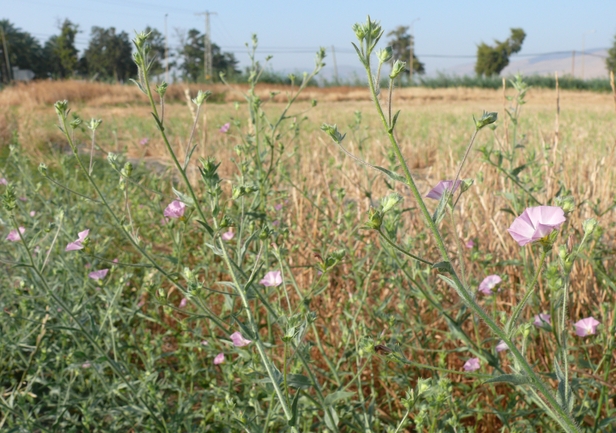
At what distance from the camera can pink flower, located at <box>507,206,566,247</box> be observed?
775mm

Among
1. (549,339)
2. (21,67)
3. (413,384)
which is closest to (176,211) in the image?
(413,384)

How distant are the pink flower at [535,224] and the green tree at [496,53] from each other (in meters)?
42.4

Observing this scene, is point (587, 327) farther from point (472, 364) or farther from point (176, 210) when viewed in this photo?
point (176, 210)

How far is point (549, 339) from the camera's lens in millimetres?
1673

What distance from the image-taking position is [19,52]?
41062 mm

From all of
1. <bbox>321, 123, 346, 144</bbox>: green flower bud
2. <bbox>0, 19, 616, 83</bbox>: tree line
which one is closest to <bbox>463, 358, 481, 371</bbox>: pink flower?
<bbox>321, 123, 346, 144</bbox>: green flower bud

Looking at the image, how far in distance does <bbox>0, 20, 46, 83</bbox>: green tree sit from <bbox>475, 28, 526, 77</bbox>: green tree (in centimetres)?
3270

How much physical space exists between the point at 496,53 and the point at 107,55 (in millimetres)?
29092

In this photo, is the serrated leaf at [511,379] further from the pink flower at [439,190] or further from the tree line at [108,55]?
the tree line at [108,55]

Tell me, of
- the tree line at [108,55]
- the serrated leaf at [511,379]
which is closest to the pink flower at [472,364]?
the serrated leaf at [511,379]

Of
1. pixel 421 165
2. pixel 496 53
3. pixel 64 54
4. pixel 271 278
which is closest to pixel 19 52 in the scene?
pixel 64 54

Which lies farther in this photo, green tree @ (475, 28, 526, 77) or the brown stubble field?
green tree @ (475, 28, 526, 77)

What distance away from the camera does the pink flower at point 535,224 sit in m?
0.77

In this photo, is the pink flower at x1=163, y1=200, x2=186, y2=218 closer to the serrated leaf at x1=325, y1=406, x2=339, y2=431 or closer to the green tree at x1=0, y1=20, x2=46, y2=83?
the serrated leaf at x1=325, y1=406, x2=339, y2=431
